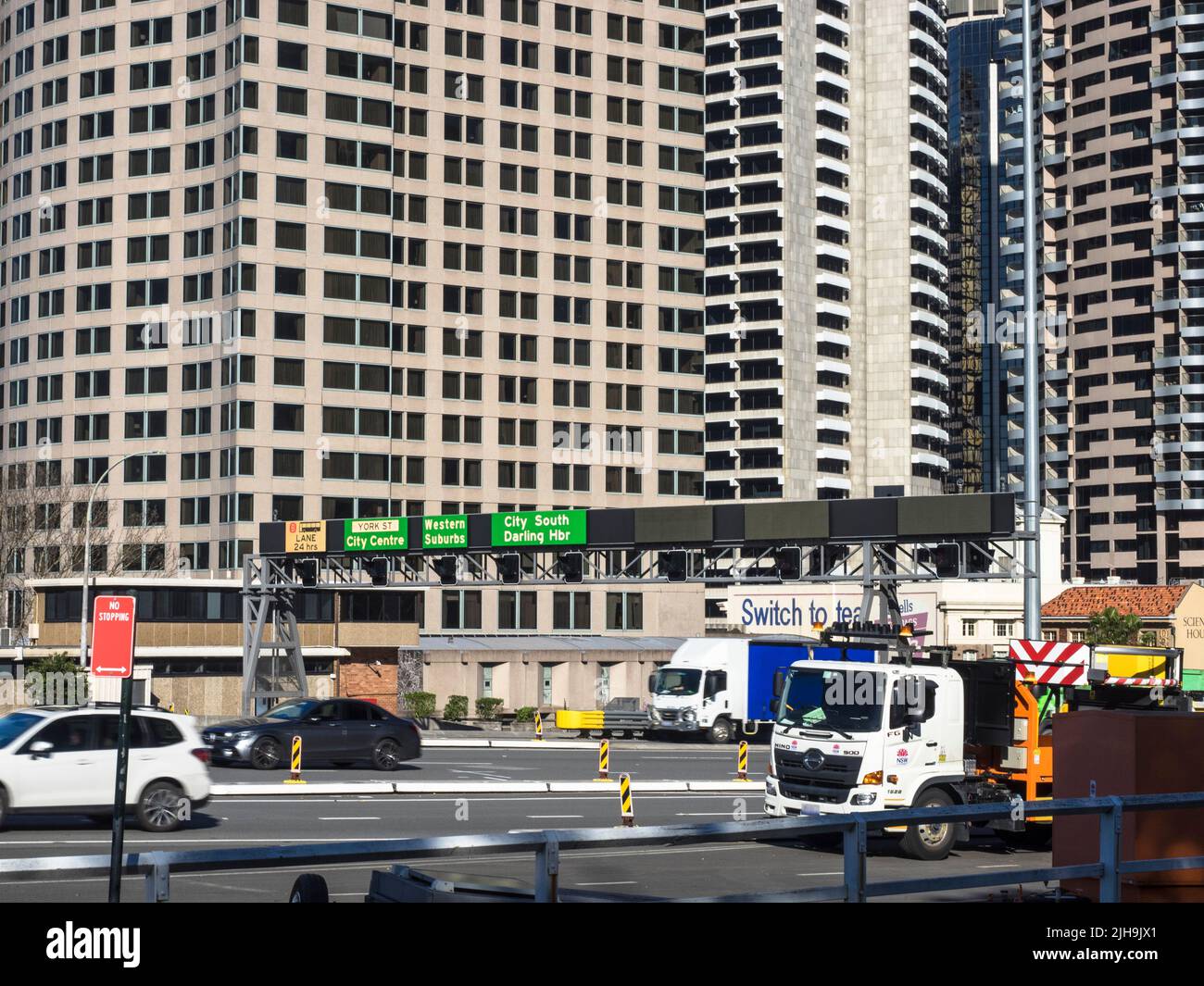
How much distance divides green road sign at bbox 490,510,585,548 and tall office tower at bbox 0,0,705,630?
35820 mm

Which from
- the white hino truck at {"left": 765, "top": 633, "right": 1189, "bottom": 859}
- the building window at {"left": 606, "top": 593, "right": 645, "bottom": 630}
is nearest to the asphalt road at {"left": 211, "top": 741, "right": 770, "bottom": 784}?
the white hino truck at {"left": 765, "top": 633, "right": 1189, "bottom": 859}

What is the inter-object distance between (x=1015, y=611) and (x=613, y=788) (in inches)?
2692

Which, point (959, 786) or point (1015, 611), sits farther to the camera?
point (1015, 611)

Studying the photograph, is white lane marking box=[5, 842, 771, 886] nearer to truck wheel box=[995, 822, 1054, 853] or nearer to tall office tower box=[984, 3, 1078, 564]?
truck wheel box=[995, 822, 1054, 853]

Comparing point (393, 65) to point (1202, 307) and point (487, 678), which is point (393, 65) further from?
point (1202, 307)

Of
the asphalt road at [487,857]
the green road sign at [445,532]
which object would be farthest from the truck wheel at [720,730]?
the asphalt road at [487,857]

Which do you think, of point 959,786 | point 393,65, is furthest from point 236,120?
point 959,786

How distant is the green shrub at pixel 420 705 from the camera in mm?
71938

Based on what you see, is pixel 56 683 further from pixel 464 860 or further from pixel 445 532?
pixel 464 860

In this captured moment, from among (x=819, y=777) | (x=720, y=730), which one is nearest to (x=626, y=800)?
(x=819, y=777)

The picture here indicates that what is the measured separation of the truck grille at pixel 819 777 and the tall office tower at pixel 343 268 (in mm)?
71519

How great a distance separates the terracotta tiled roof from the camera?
102 m

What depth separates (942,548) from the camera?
5241 cm

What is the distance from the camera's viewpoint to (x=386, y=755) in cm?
3650
